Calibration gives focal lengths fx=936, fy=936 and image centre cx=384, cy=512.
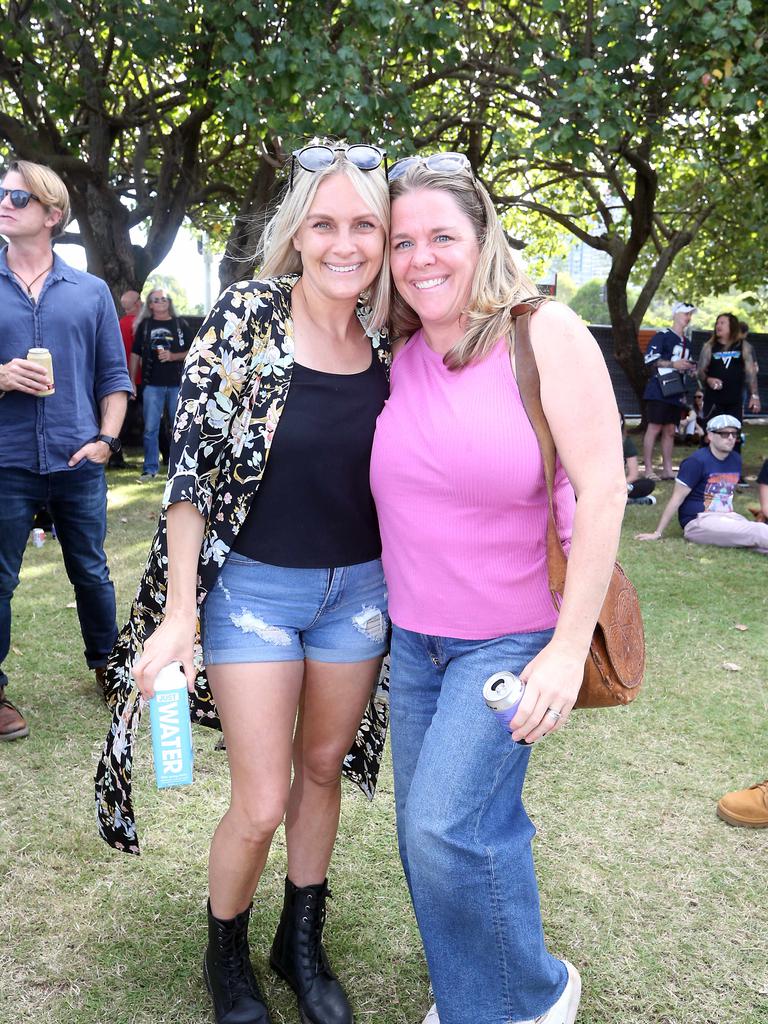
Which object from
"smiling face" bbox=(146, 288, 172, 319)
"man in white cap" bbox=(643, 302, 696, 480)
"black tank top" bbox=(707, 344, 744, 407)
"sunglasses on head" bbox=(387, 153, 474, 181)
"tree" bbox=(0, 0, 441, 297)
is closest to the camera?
"sunglasses on head" bbox=(387, 153, 474, 181)

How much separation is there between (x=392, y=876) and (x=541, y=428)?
74.2 inches

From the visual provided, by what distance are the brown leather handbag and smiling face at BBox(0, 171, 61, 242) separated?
8.70 feet

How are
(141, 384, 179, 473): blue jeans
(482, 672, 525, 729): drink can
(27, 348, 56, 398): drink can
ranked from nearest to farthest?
(482, 672, 525, 729): drink can → (27, 348, 56, 398): drink can → (141, 384, 179, 473): blue jeans

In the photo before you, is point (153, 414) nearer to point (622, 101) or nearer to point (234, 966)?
point (622, 101)

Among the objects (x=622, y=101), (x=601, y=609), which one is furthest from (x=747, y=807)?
(x=622, y=101)

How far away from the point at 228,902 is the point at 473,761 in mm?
818

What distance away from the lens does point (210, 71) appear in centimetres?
1004

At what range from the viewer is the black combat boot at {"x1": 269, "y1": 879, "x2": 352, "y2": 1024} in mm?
2451

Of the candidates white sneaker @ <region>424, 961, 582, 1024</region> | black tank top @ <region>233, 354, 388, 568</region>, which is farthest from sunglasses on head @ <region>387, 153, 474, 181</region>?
white sneaker @ <region>424, 961, 582, 1024</region>

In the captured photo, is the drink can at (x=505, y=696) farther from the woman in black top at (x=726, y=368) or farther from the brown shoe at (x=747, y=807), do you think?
the woman in black top at (x=726, y=368)

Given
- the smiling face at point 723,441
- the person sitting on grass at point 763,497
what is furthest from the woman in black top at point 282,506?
the smiling face at point 723,441

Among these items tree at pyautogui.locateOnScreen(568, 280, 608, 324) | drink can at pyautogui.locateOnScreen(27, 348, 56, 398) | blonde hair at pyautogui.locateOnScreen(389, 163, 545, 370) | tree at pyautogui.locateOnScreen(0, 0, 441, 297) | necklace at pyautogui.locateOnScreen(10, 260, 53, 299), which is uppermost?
tree at pyautogui.locateOnScreen(0, 0, 441, 297)

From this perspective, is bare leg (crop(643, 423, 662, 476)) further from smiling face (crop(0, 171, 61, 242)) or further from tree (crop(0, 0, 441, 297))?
smiling face (crop(0, 171, 61, 242))

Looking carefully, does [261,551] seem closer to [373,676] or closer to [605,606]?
[373,676]
